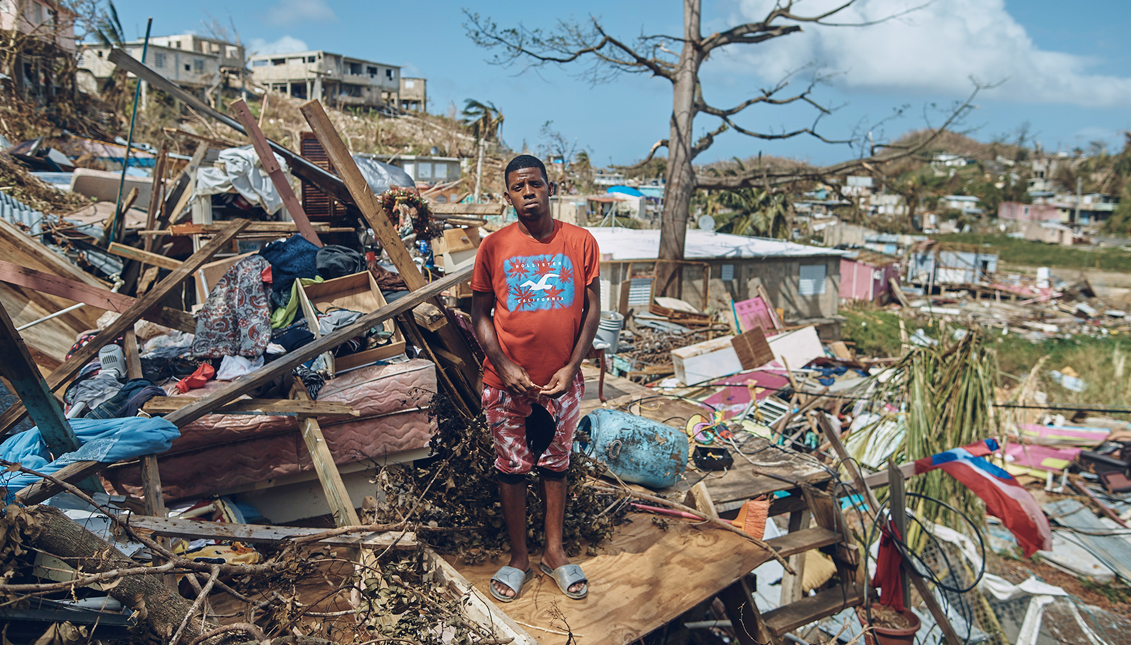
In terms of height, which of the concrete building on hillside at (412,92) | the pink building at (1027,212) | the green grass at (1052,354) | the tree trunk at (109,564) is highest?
the concrete building on hillside at (412,92)

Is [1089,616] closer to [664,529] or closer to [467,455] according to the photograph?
[664,529]

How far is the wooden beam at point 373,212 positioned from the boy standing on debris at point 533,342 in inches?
35.4

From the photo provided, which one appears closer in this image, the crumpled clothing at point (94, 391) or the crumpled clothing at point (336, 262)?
the crumpled clothing at point (94, 391)

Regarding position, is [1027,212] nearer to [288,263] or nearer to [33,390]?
[288,263]

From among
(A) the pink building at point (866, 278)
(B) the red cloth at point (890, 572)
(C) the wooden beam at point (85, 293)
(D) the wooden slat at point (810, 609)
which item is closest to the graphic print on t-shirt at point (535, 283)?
(C) the wooden beam at point (85, 293)

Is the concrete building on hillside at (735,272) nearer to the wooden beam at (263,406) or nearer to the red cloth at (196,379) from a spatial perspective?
the red cloth at (196,379)

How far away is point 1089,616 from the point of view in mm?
7027

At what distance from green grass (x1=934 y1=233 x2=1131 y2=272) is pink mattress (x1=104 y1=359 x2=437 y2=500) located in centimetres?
3943

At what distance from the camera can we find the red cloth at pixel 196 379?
3.79 meters

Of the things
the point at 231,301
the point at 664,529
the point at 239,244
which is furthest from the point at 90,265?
the point at 664,529

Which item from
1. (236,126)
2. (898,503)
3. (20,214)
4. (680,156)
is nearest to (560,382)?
(898,503)

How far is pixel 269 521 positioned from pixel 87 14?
1508 cm

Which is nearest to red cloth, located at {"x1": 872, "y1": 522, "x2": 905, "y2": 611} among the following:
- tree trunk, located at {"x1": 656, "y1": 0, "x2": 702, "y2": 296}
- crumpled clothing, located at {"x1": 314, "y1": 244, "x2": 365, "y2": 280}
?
crumpled clothing, located at {"x1": 314, "y1": 244, "x2": 365, "y2": 280}

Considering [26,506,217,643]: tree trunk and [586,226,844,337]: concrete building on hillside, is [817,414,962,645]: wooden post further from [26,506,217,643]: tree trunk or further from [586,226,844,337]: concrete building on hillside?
[586,226,844,337]: concrete building on hillside
